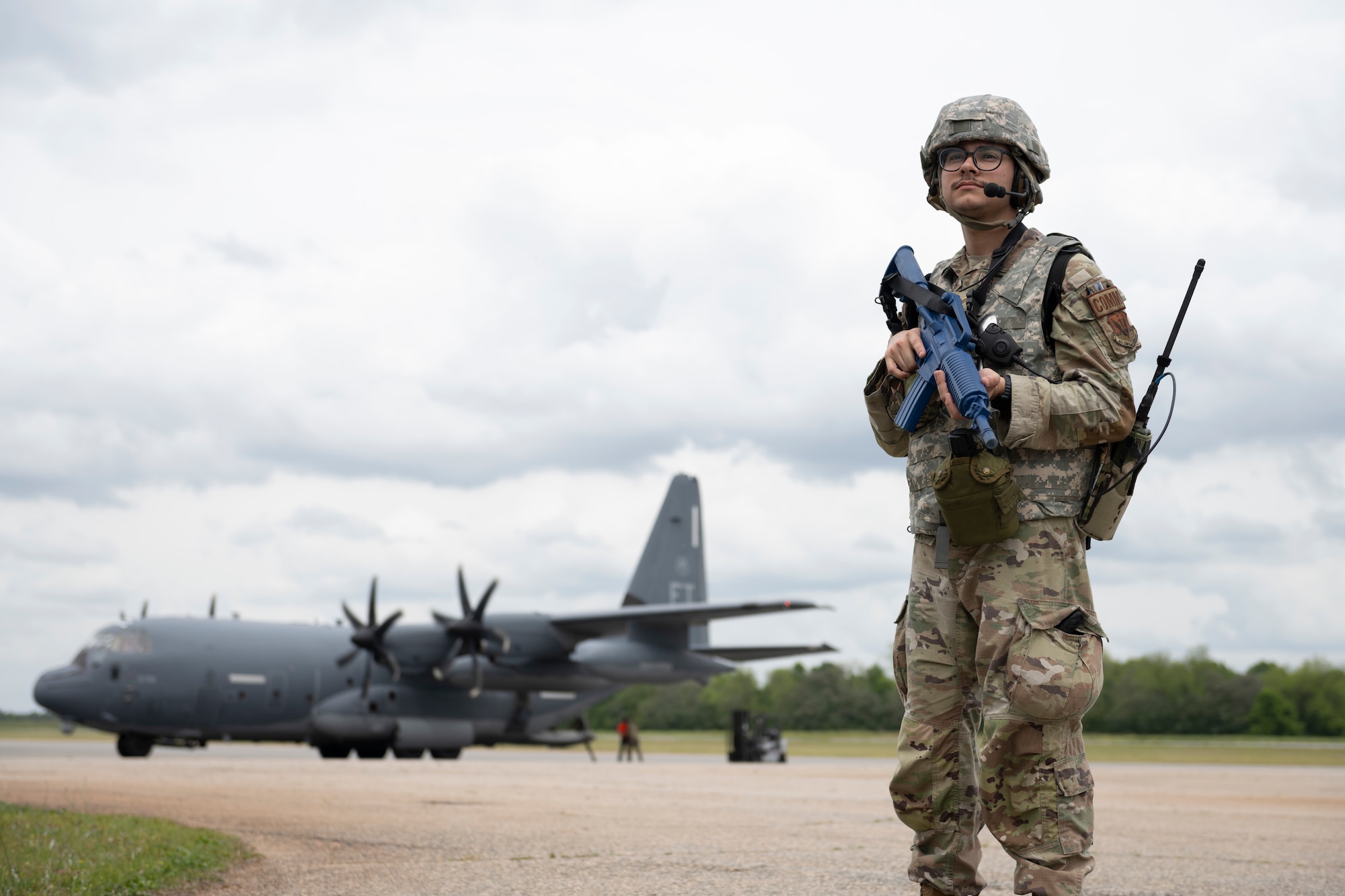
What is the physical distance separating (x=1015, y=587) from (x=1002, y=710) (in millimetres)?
326

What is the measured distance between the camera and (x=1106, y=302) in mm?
3205

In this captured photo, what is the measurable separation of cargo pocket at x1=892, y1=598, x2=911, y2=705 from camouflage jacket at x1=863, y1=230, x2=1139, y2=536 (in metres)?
0.28

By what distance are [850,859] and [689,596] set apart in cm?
2603

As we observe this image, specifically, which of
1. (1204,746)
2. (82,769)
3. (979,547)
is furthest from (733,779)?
(1204,746)

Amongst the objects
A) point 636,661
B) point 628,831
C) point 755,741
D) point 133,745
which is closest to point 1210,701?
point 755,741

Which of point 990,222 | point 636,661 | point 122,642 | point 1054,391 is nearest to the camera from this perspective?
point 1054,391

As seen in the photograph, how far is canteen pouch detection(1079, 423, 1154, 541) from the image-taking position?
10.6 ft

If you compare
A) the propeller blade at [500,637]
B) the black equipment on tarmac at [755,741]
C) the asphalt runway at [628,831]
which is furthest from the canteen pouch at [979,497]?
the black equipment on tarmac at [755,741]

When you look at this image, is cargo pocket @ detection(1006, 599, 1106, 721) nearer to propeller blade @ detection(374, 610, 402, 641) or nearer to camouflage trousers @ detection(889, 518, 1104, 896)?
camouflage trousers @ detection(889, 518, 1104, 896)

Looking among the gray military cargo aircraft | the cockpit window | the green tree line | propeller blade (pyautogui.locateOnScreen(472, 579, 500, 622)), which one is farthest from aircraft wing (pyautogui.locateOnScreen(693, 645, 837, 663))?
the green tree line

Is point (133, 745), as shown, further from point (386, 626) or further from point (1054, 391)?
point (1054, 391)

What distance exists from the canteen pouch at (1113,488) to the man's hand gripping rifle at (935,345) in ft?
1.21

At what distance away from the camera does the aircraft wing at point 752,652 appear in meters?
28.0

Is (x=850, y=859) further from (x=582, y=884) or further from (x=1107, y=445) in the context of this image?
(x=1107, y=445)
